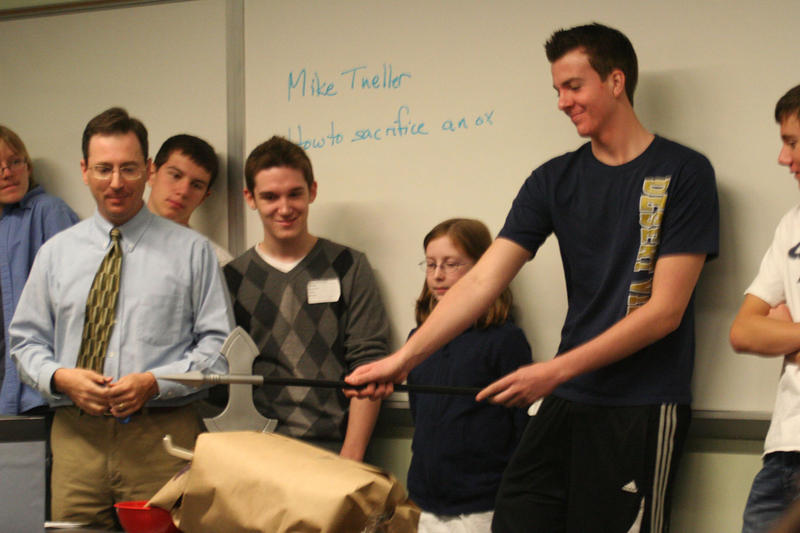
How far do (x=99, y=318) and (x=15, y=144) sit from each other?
1.01m

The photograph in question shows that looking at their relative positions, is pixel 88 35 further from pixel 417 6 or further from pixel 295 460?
pixel 295 460

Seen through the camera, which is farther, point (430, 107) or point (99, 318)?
point (430, 107)

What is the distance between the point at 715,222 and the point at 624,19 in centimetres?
77

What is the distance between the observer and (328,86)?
3053 millimetres

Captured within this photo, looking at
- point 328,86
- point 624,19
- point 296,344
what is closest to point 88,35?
point 328,86

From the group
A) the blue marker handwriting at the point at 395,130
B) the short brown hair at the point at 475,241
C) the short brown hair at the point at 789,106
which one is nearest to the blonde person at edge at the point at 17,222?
the blue marker handwriting at the point at 395,130

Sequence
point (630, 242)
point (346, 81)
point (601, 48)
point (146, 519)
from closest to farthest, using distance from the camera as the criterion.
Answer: point (146, 519)
point (630, 242)
point (601, 48)
point (346, 81)

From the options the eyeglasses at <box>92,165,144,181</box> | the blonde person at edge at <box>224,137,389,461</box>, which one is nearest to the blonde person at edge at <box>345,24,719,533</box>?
the blonde person at edge at <box>224,137,389,461</box>

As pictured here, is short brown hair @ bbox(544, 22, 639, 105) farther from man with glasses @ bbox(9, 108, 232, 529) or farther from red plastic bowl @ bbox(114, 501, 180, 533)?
red plastic bowl @ bbox(114, 501, 180, 533)

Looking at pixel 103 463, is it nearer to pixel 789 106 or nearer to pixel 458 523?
pixel 458 523

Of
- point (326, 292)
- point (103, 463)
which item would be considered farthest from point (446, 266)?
point (103, 463)

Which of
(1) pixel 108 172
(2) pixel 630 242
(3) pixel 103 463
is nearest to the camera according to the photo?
(2) pixel 630 242

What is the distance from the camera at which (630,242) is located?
7.25 ft

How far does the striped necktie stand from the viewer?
8.22 feet
